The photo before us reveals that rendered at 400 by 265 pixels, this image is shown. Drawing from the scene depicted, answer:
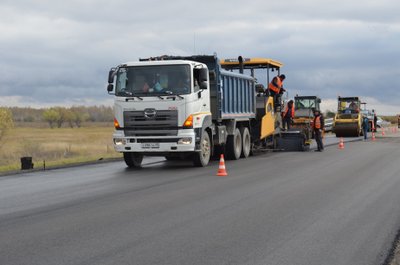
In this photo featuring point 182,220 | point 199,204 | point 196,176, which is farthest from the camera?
point 196,176

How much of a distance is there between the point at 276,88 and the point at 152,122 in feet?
29.2

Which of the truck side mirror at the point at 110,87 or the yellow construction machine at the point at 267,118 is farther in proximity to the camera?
the yellow construction machine at the point at 267,118

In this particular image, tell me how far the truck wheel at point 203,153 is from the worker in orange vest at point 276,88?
6.79m

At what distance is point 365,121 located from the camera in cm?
3872

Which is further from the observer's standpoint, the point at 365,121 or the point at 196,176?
the point at 365,121

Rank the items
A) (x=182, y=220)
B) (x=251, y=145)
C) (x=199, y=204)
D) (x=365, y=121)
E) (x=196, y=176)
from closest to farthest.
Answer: (x=182, y=220) < (x=199, y=204) < (x=196, y=176) < (x=251, y=145) < (x=365, y=121)

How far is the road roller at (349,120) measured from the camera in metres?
43.6

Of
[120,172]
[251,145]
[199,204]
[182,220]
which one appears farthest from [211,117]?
[182,220]

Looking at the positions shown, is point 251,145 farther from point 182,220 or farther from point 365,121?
point 365,121

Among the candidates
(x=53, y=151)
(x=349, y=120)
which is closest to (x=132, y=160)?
(x=53, y=151)

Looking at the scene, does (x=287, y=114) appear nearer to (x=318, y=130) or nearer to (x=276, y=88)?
(x=318, y=130)

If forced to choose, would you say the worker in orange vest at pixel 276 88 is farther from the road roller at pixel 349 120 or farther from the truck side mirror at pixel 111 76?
the road roller at pixel 349 120

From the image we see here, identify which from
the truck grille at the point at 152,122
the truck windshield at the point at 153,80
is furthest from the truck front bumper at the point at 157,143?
the truck windshield at the point at 153,80

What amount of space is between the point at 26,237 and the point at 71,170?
10682 mm
